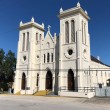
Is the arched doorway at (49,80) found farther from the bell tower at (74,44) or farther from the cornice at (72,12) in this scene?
the cornice at (72,12)

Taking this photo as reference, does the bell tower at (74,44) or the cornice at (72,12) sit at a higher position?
the cornice at (72,12)

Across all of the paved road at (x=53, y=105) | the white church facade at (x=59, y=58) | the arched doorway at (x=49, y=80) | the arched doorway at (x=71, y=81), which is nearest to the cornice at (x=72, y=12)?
the white church facade at (x=59, y=58)

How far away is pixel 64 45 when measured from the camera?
3838 centimetres

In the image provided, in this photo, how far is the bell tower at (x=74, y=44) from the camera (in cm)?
3553

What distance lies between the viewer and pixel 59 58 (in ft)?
125

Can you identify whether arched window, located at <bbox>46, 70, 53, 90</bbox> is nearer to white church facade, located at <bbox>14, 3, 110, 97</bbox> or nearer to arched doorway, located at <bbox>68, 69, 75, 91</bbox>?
white church facade, located at <bbox>14, 3, 110, 97</bbox>

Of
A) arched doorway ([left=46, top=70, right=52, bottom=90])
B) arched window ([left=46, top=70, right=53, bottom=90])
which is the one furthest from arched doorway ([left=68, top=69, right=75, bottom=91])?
arched doorway ([left=46, top=70, right=52, bottom=90])

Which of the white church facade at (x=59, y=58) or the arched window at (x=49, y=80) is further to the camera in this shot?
A: the arched window at (x=49, y=80)

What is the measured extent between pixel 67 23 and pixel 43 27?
31.8ft

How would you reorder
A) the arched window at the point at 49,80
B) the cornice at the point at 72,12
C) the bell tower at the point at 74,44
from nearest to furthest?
the bell tower at the point at 74,44, the cornice at the point at 72,12, the arched window at the point at 49,80

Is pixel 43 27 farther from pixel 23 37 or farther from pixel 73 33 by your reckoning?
pixel 73 33

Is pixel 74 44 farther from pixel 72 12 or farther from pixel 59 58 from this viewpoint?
pixel 72 12

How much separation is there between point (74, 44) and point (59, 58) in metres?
4.00

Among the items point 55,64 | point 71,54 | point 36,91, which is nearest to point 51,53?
point 55,64
